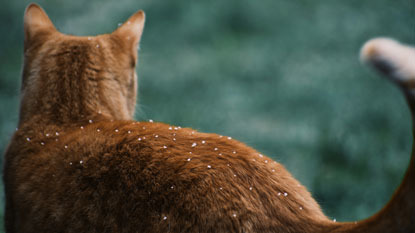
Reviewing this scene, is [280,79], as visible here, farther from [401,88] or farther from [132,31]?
[401,88]

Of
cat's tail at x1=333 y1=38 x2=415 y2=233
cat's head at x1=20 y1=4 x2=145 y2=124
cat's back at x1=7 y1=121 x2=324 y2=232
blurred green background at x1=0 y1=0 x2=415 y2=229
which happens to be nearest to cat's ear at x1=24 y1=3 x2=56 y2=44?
cat's head at x1=20 y1=4 x2=145 y2=124

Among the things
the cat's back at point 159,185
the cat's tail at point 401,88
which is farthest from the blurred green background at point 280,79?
the cat's tail at point 401,88

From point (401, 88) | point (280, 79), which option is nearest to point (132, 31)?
point (401, 88)

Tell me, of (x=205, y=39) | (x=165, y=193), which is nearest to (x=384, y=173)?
(x=205, y=39)

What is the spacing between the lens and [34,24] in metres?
2.41

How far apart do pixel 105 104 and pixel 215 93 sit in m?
2.98

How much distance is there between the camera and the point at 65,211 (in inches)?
60.5

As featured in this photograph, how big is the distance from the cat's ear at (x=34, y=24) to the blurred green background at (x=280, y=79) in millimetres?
1655

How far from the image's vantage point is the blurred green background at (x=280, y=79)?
13.6ft

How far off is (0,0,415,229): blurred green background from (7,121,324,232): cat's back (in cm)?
240

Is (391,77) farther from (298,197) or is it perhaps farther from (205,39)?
(205,39)

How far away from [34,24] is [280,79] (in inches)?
128

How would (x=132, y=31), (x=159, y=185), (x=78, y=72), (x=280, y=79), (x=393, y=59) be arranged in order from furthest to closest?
1. (x=280, y=79)
2. (x=132, y=31)
3. (x=78, y=72)
4. (x=159, y=185)
5. (x=393, y=59)

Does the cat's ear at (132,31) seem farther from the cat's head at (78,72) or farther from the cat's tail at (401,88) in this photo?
the cat's tail at (401,88)
